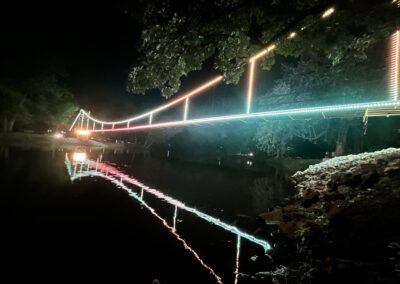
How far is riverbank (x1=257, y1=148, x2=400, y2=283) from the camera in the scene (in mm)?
5328

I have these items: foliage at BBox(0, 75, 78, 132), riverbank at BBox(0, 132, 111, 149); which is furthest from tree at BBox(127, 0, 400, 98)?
foliage at BBox(0, 75, 78, 132)

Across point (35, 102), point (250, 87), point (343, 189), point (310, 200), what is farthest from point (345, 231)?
point (35, 102)

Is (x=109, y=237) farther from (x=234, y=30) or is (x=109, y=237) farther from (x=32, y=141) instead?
(x=32, y=141)

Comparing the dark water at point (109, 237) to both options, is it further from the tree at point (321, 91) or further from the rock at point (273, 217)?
the tree at point (321, 91)

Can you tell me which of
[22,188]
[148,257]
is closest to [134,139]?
[22,188]

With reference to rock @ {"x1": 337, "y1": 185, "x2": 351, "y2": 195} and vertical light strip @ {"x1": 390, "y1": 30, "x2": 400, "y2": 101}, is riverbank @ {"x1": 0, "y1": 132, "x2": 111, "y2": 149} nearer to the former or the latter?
rock @ {"x1": 337, "y1": 185, "x2": 351, "y2": 195}

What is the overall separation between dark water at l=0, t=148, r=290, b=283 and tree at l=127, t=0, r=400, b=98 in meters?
3.41

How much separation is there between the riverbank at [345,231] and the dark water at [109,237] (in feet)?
2.62

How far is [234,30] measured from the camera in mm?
6156

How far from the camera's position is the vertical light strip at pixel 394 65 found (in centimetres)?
727

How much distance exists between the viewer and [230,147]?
61000 mm

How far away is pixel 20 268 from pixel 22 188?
24.0 ft

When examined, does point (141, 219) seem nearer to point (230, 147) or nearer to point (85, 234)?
point (85, 234)

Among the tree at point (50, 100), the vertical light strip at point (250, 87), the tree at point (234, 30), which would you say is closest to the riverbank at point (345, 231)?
the tree at point (234, 30)
